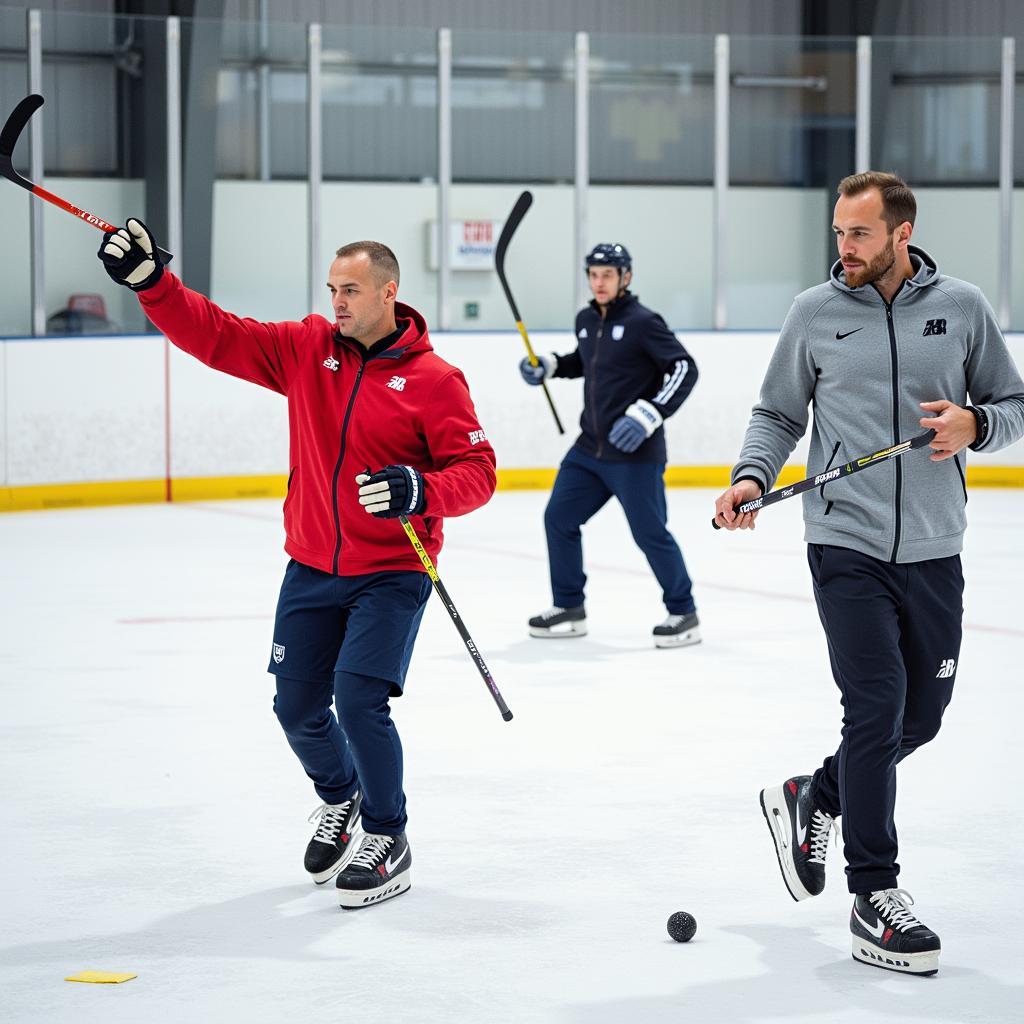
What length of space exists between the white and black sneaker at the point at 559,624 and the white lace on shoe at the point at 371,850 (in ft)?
9.76

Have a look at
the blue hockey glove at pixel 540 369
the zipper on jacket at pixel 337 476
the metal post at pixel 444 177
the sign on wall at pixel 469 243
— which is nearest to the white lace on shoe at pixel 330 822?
the zipper on jacket at pixel 337 476

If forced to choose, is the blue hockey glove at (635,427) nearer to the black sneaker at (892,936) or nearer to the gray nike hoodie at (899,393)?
the gray nike hoodie at (899,393)

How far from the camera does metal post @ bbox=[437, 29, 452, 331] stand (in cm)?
1136

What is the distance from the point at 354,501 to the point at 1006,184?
9.36 metres

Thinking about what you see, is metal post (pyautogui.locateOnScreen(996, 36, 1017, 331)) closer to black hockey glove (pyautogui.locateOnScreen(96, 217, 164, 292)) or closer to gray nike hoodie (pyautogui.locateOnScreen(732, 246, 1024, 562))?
gray nike hoodie (pyautogui.locateOnScreen(732, 246, 1024, 562))

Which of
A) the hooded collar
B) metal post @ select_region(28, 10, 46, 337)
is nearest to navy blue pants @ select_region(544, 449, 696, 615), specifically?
the hooded collar

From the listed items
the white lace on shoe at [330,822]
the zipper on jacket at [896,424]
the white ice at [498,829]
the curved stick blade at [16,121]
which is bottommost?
the white ice at [498,829]

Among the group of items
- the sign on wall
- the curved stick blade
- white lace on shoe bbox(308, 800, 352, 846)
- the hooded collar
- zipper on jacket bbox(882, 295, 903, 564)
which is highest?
the sign on wall

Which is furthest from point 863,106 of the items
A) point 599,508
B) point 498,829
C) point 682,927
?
point 682,927

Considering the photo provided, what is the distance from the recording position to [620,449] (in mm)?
6199

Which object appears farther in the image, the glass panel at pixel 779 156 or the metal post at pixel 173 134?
the glass panel at pixel 779 156

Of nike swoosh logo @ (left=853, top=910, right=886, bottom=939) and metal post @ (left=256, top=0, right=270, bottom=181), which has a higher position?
metal post @ (left=256, top=0, right=270, bottom=181)

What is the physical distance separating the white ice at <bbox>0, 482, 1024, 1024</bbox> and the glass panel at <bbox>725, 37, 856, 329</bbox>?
512cm

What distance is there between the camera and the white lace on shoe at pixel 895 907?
303 cm
